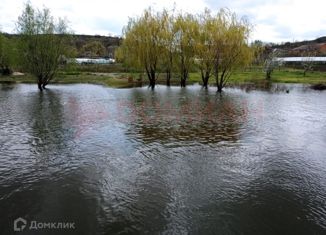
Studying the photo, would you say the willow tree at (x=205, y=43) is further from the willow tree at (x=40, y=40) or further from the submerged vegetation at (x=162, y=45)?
the willow tree at (x=40, y=40)

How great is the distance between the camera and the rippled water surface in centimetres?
923

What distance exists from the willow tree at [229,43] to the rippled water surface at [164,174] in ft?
80.2

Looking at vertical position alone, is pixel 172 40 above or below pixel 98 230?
above

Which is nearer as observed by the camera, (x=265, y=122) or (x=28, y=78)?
(x=265, y=122)

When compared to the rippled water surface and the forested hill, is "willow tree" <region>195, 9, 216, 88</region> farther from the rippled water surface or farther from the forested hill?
the forested hill

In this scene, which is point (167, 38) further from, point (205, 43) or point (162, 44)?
point (205, 43)

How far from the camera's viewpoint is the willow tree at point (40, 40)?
47938 mm

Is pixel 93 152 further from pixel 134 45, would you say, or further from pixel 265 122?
pixel 134 45

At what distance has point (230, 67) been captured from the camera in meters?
48.9

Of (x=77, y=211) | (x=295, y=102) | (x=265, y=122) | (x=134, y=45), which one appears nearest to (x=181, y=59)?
(x=134, y=45)

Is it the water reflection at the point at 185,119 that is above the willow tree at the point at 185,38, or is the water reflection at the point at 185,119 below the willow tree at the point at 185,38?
below

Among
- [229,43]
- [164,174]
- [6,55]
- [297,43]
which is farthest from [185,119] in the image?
[297,43]

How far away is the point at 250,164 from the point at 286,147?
395 centimetres

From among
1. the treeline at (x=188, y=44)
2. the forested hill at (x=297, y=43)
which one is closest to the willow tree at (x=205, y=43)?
the treeline at (x=188, y=44)
